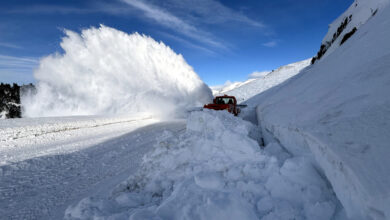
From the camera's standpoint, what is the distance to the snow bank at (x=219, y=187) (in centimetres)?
199

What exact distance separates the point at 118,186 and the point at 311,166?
3.09 m

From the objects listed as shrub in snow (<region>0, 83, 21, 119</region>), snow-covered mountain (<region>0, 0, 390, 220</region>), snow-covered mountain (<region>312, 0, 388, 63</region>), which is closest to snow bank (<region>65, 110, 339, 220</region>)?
snow-covered mountain (<region>0, 0, 390, 220</region>)

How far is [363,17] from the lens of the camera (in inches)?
493

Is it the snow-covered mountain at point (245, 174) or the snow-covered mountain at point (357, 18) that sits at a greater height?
the snow-covered mountain at point (357, 18)

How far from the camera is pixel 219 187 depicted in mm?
2508

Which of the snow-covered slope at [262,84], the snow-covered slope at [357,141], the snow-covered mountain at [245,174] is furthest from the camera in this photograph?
the snow-covered slope at [262,84]

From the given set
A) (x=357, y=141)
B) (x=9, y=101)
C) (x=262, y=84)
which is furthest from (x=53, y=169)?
(x=262, y=84)

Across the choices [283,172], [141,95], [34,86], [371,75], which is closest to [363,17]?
[371,75]

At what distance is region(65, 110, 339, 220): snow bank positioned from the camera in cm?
199

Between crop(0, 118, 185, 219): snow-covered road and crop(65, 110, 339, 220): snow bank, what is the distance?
0.81 meters

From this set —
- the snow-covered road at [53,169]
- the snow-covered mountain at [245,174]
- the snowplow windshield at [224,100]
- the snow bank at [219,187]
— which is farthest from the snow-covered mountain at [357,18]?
the snow-covered road at [53,169]

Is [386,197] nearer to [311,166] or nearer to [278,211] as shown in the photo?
[278,211]

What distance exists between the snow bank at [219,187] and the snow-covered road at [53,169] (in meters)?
0.81

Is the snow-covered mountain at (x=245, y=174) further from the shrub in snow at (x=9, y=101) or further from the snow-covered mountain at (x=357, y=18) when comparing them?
the shrub in snow at (x=9, y=101)
